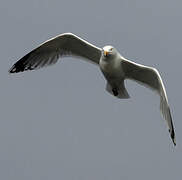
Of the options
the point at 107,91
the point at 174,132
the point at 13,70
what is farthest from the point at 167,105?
the point at 13,70

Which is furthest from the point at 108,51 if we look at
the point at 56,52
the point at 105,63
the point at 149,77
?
the point at 56,52

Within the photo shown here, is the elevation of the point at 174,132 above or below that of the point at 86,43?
below

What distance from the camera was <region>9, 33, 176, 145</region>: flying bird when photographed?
16172 mm

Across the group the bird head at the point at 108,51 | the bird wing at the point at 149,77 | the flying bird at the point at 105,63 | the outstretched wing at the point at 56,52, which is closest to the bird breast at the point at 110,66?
the flying bird at the point at 105,63

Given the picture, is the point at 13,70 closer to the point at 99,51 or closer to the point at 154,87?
the point at 99,51

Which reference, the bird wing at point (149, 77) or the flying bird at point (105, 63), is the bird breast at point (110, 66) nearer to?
the flying bird at point (105, 63)

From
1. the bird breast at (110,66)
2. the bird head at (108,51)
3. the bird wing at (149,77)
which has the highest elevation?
the bird head at (108,51)

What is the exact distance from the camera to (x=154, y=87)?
16844 millimetres

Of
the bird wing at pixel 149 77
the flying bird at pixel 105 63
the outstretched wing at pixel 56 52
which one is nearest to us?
the bird wing at pixel 149 77

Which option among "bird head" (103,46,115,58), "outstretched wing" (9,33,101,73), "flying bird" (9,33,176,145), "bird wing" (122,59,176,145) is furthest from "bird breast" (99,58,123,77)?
"outstretched wing" (9,33,101,73)

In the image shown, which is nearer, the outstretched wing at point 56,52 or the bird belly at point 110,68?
the bird belly at point 110,68

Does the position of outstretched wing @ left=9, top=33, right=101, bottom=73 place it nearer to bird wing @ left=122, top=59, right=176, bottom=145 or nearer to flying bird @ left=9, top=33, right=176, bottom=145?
flying bird @ left=9, top=33, right=176, bottom=145

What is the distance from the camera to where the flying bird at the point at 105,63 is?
16.2m

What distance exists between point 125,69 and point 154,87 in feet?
2.48
